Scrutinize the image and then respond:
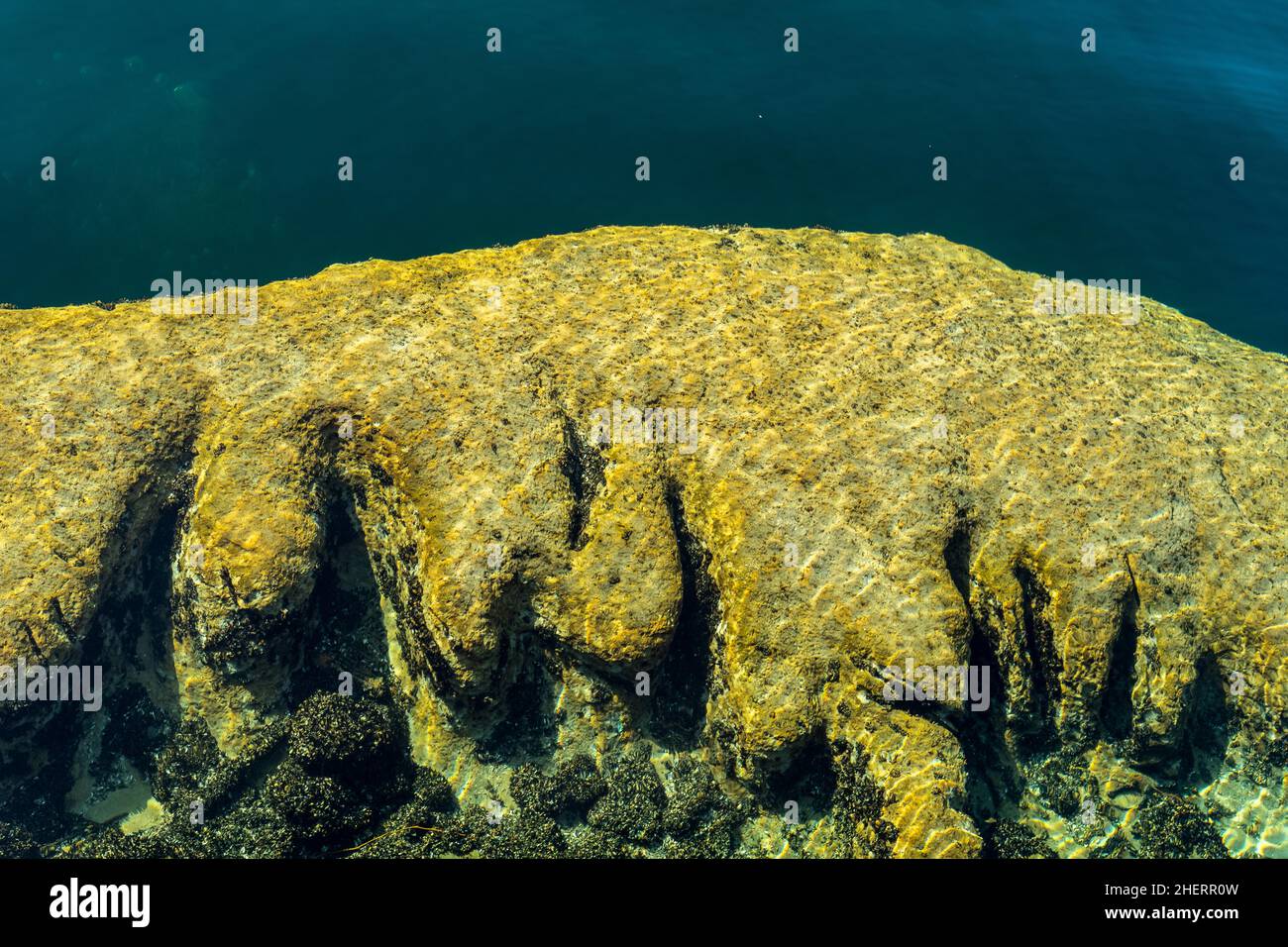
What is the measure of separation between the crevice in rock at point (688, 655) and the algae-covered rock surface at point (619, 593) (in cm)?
7

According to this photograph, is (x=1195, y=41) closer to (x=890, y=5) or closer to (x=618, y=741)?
(x=890, y=5)

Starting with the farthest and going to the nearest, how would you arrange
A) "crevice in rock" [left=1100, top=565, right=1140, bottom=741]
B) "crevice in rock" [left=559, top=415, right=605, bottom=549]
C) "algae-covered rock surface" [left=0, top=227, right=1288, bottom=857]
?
"crevice in rock" [left=559, top=415, right=605, bottom=549], "crevice in rock" [left=1100, top=565, right=1140, bottom=741], "algae-covered rock surface" [left=0, top=227, right=1288, bottom=857]

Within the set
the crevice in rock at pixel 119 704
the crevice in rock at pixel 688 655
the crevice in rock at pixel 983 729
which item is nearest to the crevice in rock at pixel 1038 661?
the crevice in rock at pixel 983 729

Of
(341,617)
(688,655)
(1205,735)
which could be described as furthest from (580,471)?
(1205,735)

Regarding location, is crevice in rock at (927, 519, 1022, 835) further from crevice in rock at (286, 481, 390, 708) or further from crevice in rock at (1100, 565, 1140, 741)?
crevice in rock at (286, 481, 390, 708)

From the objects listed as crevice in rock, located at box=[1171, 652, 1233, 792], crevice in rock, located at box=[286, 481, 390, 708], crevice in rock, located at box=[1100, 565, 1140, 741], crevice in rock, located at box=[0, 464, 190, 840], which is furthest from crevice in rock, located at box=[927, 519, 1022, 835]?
crevice in rock, located at box=[0, 464, 190, 840]

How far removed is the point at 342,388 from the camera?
53.8 feet

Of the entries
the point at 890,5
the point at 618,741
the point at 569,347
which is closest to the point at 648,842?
the point at 618,741

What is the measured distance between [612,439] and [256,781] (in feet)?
28.3

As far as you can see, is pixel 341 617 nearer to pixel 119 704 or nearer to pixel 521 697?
pixel 521 697

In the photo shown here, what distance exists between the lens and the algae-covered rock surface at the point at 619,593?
15250mm

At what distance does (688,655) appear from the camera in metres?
16.1

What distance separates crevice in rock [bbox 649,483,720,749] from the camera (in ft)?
52.0

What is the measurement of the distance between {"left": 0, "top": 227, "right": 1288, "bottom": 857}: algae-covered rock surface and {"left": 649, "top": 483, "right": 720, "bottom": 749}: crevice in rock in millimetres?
69
